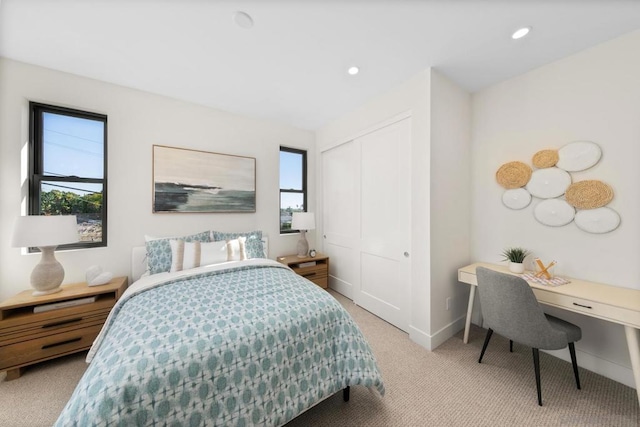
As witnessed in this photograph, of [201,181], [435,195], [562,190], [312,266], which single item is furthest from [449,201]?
[201,181]

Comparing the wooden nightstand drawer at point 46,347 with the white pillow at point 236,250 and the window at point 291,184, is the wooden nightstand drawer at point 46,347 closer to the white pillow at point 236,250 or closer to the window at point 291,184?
the white pillow at point 236,250

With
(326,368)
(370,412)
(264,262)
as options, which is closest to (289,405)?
(326,368)

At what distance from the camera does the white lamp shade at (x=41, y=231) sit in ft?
5.47

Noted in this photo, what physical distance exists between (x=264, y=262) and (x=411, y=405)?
64.8 inches

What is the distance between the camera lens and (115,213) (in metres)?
2.31

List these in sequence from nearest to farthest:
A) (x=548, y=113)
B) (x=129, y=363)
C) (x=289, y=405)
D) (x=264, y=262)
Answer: (x=129, y=363) < (x=289, y=405) < (x=548, y=113) < (x=264, y=262)

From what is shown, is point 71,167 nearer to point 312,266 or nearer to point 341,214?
point 312,266

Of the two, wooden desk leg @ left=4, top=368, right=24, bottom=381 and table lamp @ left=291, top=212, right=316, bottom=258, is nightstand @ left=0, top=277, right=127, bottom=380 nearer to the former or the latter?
wooden desk leg @ left=4, top=368, right=24, bottom=381

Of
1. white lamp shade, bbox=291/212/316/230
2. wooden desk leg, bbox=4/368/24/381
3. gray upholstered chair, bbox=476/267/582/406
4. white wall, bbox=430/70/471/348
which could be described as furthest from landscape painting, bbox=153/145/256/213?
gray upholstered chair, bbox=476/267/582/406

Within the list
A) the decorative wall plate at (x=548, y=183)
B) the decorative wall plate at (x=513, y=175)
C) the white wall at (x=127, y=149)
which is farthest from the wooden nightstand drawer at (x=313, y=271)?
the decorative wall plate at (x=548, y=183)

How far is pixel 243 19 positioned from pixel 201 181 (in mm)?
1850

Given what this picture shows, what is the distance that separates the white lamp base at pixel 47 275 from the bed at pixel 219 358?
2.54 feet

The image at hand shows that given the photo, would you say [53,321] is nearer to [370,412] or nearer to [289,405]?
[289,405]

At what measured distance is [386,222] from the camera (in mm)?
2512
